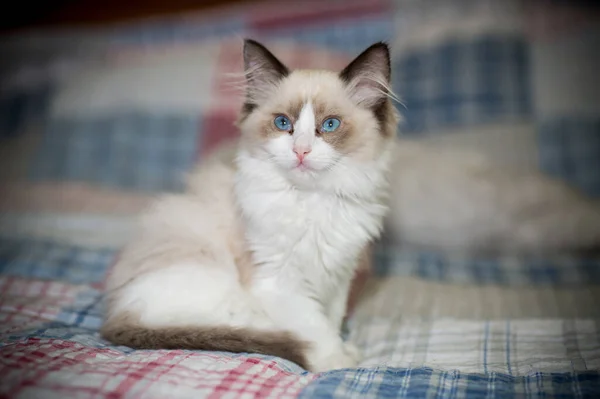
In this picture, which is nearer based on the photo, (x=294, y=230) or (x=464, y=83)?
(x=294, y=230)

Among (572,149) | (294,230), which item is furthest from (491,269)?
(294,230)

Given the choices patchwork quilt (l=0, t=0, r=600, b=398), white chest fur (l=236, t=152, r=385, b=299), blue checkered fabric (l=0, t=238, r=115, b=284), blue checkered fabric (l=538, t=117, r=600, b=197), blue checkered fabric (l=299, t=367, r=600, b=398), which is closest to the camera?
blue checkered fabric (l=299, t=367, r=600, b=398)

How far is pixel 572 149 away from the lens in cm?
222

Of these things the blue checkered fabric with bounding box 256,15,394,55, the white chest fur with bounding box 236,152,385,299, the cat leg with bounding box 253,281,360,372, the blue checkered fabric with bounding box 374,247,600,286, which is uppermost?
the blue checkered fabric with bounding box 256,15,394,55

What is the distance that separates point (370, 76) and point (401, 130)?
1.09 meters

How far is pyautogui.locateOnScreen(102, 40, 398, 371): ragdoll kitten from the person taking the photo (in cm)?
126

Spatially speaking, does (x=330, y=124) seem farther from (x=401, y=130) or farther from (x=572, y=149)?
(x=572, y=149)

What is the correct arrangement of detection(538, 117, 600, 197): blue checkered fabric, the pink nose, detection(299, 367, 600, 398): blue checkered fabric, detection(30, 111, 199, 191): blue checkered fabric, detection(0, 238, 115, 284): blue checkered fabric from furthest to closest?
detection(30, 111, 199, 191): blue checkered fabric → detection(538, 117, 600, 197): blue checkered fabric → detection(0, 238, 115, 284): blue checkered fabric → the pink nose → detection(299, 367, 600, 398): blue checkered fabric

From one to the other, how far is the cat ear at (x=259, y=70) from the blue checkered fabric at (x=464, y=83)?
1106mm

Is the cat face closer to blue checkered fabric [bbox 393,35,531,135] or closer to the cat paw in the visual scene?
the cat paw

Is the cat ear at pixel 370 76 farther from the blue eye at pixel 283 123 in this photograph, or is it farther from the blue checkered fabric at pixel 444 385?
the blue checkered fabric at pixel 444 385

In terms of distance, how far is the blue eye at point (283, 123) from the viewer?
1.29 meters

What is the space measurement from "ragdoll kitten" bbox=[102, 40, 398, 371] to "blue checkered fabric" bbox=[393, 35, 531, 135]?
40.1 inches

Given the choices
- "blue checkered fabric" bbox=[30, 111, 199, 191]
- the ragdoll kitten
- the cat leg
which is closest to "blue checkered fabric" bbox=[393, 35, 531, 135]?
"blue checkered fabric" bbox=[30, 111, 199, 191]
